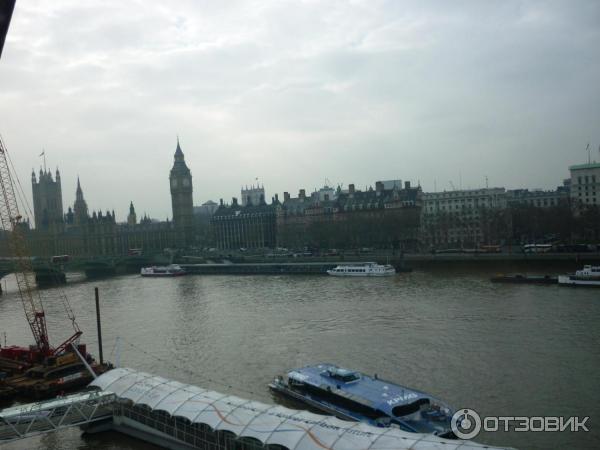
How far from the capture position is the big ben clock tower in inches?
4013

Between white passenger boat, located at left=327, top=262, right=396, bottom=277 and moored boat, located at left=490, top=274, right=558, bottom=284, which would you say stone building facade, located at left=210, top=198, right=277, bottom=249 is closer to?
white passenger boat, located at left=327, top=262, right=396, bottom=277

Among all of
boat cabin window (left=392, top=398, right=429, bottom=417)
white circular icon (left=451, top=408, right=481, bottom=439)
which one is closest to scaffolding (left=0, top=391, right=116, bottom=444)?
boat cabin window (left=392, top=398, right=429, bottom=417)

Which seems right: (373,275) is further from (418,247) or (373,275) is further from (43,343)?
(43,343)

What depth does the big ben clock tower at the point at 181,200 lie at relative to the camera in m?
102

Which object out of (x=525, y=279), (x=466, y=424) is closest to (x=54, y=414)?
(x=466, y=424)

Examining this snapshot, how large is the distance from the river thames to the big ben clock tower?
200ft

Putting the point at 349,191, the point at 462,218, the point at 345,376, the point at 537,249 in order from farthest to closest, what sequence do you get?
the point at 349,191 < the point at 462,218 < the point at 537,249 < the point at 345,376

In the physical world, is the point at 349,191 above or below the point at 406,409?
above

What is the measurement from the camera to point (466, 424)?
13383mm

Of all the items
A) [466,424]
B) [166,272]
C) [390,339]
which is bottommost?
[466,424]

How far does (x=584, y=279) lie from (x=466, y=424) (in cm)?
2257

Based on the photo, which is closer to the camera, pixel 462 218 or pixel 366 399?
pixel 366 399

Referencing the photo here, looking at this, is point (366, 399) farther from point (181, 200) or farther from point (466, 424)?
point (181, 200)

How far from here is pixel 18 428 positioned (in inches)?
502
